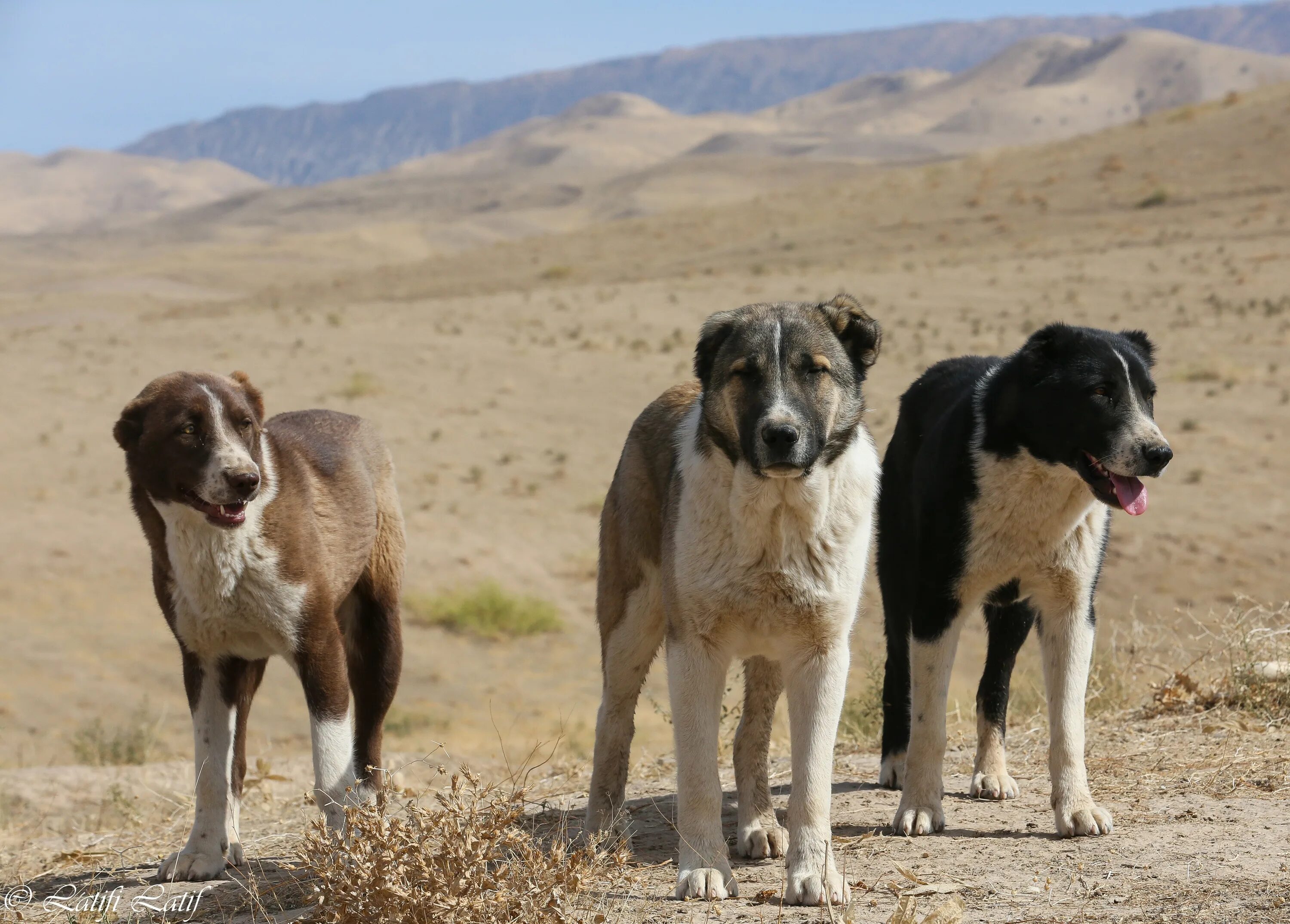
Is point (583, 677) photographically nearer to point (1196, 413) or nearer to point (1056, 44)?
point (1196, 413)

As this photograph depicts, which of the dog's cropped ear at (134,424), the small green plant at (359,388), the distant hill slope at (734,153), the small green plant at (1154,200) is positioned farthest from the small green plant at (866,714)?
the distant hill slope at (734,153)

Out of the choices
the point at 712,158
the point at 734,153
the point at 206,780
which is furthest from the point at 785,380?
the point at 734,153

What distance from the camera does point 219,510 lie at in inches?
213

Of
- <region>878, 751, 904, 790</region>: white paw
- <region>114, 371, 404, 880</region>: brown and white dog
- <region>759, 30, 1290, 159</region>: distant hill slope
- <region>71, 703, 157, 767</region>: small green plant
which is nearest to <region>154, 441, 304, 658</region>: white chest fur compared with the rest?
<region>114, 371, 404, 880</region>: brown and white dog

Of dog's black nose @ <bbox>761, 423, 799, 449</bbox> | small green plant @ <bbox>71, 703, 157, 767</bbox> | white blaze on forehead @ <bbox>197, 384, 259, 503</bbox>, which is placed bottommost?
small green plant @ <bbox>71, 703, 157, 767</bbox>

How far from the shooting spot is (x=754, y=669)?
18.9 feet

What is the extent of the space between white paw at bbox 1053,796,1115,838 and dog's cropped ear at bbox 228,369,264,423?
144 inches

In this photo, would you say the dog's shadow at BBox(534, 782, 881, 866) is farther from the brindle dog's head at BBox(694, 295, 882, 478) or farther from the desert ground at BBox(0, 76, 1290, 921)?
the brindle dog's head at BBox(694, 295, 882, 478)

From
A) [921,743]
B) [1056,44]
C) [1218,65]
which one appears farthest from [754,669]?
[1056,44]

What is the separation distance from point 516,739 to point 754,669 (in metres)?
6.59

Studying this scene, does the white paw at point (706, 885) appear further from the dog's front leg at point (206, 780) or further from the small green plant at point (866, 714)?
the small green plant at point (866, 714)

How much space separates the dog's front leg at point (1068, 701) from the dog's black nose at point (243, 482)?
3209mm

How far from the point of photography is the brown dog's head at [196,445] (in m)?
5.36

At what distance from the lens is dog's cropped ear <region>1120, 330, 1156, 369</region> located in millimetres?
5652
